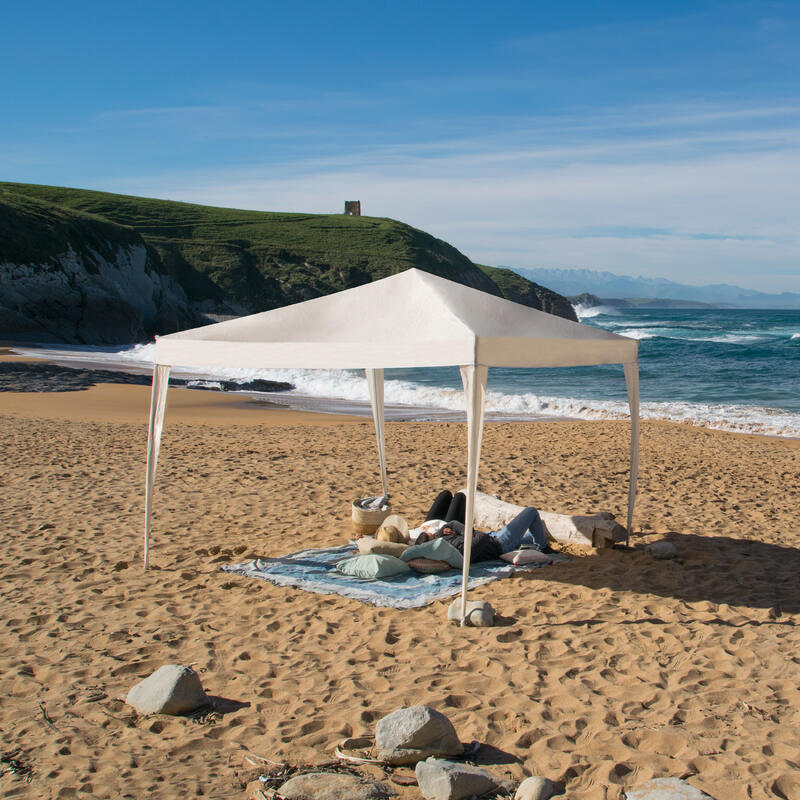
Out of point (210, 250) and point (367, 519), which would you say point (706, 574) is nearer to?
point (367, 519)

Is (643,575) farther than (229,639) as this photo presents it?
Yes

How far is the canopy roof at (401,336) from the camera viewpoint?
5.35 m

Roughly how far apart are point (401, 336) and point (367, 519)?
248cm

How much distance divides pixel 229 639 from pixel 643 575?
11.4ft

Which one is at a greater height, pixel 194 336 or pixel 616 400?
pixel 194 336

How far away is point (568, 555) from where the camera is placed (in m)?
7.04

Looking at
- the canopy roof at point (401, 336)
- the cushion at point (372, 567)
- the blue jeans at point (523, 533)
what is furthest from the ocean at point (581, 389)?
the cushion at point (372, 567)

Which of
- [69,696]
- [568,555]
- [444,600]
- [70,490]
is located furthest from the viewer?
[70,490]

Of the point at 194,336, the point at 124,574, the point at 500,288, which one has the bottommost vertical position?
the point at 124,574

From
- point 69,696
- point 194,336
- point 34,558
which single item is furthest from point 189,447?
point 69,696

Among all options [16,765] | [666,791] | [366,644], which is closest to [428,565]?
[366,644]

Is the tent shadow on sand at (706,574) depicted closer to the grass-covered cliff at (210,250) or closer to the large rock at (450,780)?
the large rock at (450,780)

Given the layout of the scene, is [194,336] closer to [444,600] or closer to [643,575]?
[444,600]

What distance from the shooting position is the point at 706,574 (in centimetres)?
641
